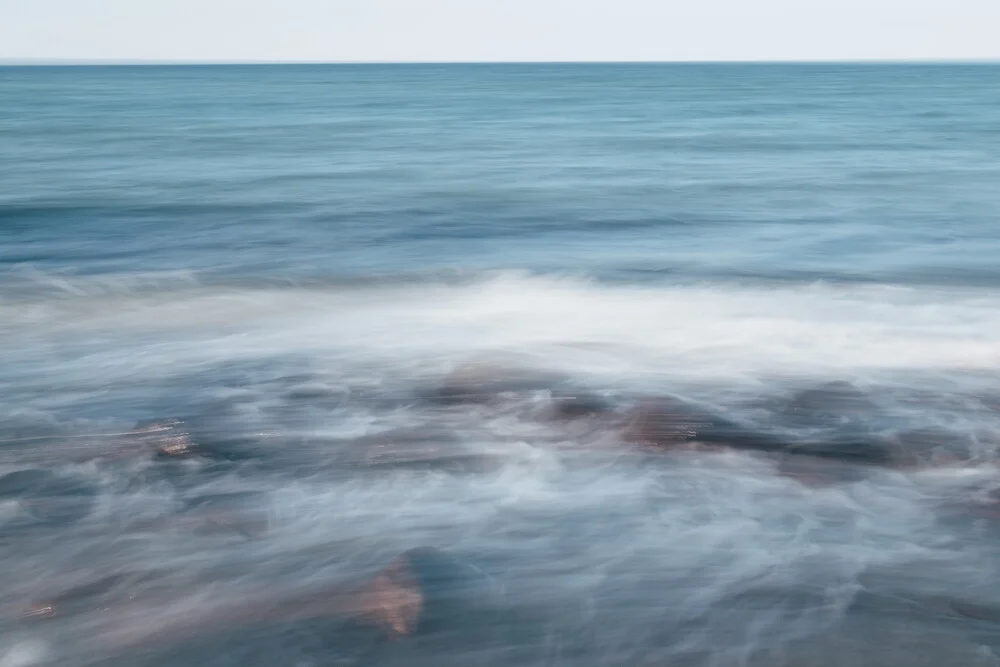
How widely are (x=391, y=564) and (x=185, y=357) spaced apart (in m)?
4.84

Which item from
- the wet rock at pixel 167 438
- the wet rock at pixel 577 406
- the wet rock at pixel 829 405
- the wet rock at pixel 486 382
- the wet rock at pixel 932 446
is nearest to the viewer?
the wet rock at pixel 932 446

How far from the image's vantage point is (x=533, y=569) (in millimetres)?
6207

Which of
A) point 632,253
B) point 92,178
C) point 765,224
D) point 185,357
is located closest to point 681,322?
point 632,253

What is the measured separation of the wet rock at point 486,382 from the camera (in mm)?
9039

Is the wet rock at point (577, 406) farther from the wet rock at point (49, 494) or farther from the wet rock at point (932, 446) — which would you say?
the wet rock at point (49, 494)

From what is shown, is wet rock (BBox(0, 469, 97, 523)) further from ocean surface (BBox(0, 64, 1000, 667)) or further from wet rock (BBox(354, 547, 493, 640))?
wet rock (BBox(354, 547, 493, 640))

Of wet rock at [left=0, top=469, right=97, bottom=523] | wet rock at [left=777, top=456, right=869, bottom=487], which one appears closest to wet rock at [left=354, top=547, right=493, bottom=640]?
wet rock at [left=0, top=469, right=97, bottom=523]

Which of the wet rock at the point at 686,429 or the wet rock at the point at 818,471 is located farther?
the wet rock at the point at 686,429

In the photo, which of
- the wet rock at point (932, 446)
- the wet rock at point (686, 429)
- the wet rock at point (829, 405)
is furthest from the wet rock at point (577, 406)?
the wet rock at point (932, 446)

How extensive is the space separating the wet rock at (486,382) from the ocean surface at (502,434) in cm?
4

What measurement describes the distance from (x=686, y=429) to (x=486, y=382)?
6.78ft

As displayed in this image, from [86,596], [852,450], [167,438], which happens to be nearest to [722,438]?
[852,450]

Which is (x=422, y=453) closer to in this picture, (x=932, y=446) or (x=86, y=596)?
(x=86, y=596)

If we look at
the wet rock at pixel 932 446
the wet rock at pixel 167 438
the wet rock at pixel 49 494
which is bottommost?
the wet rock at pixel 932 446
